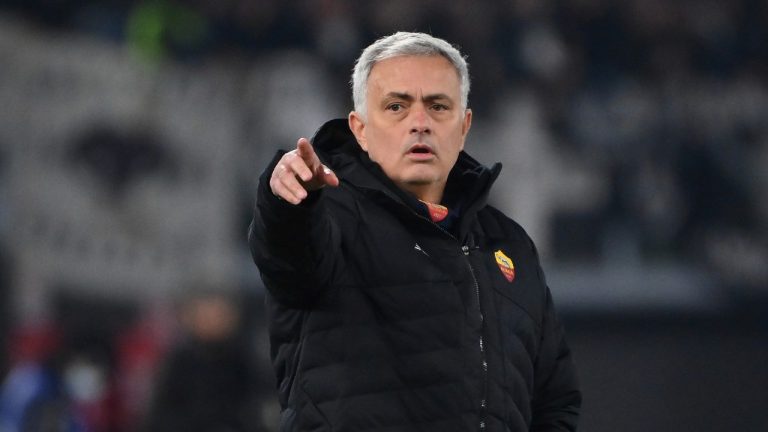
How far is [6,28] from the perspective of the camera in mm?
7383

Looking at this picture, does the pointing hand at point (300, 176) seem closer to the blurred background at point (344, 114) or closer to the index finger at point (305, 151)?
the index finger at point (305, 151)

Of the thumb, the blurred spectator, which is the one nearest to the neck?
the thumb

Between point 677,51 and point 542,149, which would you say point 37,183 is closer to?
point 542,149

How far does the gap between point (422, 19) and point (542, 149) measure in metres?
1.02

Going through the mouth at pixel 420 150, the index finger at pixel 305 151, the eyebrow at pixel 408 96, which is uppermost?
the eyebrow at pixel 408 96

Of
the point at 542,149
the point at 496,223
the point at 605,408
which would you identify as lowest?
the point at 605,408

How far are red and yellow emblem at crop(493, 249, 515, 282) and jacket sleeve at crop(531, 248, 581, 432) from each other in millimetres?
138

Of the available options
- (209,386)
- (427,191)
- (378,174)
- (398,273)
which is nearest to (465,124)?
(427,191)

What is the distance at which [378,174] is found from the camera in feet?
8.21

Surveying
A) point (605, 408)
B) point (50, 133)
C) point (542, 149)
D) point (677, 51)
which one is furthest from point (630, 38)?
point (50, 133)

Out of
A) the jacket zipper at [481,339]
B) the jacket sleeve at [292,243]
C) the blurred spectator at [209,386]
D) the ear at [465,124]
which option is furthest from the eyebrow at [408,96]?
the blurred spectator at [209,386]

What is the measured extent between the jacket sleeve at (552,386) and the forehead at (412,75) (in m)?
0.49

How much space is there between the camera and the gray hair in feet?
8.47

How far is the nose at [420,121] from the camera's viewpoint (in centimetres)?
254
